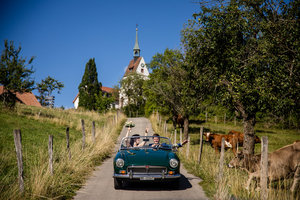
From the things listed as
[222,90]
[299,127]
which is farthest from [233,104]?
[299,127]

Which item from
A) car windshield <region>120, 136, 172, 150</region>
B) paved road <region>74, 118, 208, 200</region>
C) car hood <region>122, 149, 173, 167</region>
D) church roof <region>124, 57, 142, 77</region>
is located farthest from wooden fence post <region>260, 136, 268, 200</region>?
church roof <region>124, 57, 142, 77</region>

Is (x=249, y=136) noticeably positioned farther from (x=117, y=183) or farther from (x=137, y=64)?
(x=137, y=64)

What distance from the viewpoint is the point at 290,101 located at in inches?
333

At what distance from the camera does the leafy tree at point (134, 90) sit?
6464 centimetres

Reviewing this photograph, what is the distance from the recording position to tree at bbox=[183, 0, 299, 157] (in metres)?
8.45

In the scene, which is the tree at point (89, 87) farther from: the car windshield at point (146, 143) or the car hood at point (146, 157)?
the car hood at point (146, 157)

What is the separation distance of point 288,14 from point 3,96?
1047 inches

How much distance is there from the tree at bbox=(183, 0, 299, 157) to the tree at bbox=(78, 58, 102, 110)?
51.8 meters

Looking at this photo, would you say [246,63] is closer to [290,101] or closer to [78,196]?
[290,101]

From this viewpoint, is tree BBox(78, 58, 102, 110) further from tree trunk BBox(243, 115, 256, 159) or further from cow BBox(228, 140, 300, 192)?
cow BBox(228, 140, 300, 192)

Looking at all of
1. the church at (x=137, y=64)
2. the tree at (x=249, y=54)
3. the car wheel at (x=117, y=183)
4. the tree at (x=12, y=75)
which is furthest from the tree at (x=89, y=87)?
the car wheel at (x=117, y=183)

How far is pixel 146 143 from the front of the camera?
8.11m

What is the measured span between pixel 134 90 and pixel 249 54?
56289mm

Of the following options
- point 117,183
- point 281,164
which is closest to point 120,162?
point 117,183
